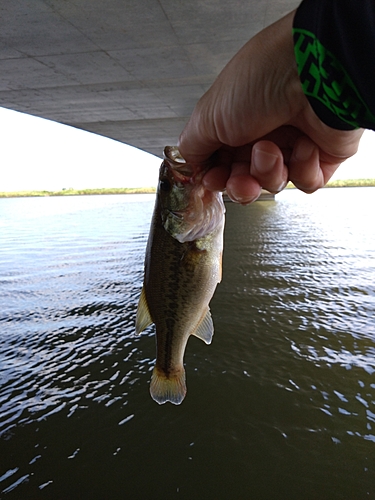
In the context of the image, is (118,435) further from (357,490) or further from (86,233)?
(86,233)

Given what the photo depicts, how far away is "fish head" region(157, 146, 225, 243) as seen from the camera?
2.14 meters

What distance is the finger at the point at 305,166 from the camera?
5.64ft

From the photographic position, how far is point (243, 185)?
1.81 m

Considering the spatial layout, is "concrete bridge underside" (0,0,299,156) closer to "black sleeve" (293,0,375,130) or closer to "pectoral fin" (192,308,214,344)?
"pectoral fin" (192,308,214,344)

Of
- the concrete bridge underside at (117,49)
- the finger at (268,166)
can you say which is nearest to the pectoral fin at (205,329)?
the finger at (268,166)

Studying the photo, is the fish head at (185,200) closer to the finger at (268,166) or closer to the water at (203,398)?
the finger at (268,166)

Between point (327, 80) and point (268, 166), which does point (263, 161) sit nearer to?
point (268, 166)

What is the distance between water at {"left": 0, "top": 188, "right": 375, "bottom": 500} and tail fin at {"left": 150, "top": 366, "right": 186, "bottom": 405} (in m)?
1.10

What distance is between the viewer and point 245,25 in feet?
32.4

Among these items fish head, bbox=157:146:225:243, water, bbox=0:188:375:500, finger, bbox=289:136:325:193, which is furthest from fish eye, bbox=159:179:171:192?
water, bbox=0:188:375:500

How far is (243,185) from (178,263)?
0.75m

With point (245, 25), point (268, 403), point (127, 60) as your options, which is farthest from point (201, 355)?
point (127, 60)

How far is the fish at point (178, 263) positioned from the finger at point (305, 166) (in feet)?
A: 1.60

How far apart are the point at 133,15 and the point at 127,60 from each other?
9.97 feet
